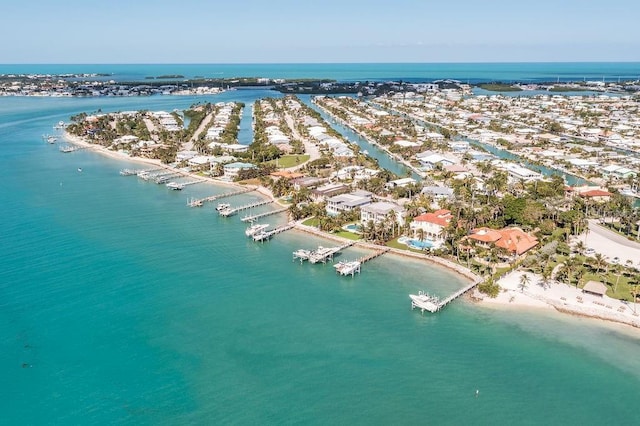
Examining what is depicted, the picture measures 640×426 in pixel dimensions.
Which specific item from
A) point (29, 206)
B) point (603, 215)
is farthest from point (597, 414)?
point (29, 206)

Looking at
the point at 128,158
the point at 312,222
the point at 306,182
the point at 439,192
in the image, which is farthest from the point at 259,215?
the point at 128,158

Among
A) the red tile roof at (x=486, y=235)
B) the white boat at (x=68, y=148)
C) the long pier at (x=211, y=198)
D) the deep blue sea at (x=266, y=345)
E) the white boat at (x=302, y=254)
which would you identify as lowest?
the deep blue sea at (x=266, y=345)

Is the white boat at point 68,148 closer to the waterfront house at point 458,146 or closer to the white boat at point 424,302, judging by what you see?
the waterfront house at point 458,146

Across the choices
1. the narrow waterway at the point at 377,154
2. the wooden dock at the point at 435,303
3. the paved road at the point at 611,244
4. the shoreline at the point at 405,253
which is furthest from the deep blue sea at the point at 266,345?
the narrow waterway at the point at 377,154

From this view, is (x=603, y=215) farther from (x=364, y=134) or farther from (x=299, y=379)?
(x=364, y=134)

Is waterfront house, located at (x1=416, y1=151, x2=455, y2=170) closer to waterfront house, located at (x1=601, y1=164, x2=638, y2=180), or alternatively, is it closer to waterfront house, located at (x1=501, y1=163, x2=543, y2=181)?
waterfront house, located at (x1=501, y1=163, x2=543, y2=181)

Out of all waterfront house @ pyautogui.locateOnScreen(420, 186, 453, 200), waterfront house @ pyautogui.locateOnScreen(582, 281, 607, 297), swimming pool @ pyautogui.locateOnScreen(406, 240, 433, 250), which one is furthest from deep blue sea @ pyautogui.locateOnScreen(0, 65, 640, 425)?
waterfront house @ pyautogui.locateOnScreen(420, 186, 453, 200)
